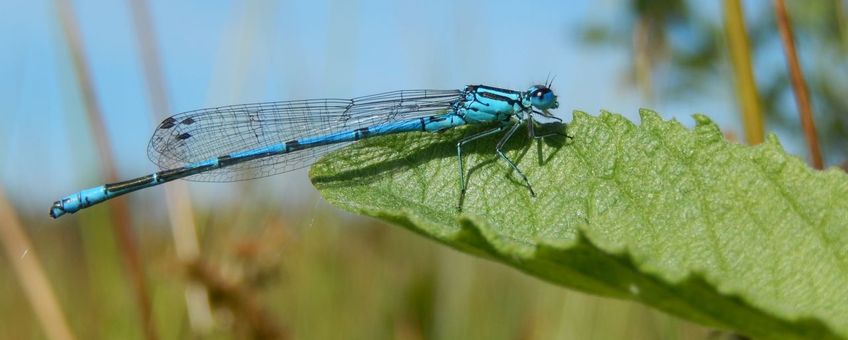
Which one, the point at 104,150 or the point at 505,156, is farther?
the point at 104,150

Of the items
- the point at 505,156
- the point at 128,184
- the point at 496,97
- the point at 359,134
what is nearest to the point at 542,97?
the point at 496,97

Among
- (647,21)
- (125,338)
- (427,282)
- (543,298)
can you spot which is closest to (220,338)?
(125,338)

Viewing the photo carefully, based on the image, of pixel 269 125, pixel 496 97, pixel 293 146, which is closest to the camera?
pixel 496 97

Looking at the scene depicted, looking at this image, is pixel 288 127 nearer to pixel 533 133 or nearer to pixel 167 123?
pixel 167 123

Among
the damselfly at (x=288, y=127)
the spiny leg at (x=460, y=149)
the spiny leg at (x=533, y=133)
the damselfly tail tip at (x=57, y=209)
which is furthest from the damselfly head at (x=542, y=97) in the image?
the damselfly tail tip at (x=57, y=209)

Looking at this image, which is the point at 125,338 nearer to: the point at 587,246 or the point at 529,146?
the point at 529,146

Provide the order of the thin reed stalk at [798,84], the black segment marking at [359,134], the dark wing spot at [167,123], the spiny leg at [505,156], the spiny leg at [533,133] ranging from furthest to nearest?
the dark wing spot at [167,123] < the black segment marking at [359,134] < the thin reed stalk at [798,84] < the spiny leg at [533,133] < the spiny leg at [505,156]

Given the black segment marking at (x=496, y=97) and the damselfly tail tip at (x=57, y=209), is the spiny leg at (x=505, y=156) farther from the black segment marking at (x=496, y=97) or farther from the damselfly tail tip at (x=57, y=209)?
the damselfly tail tip at (x=57, y=209)
